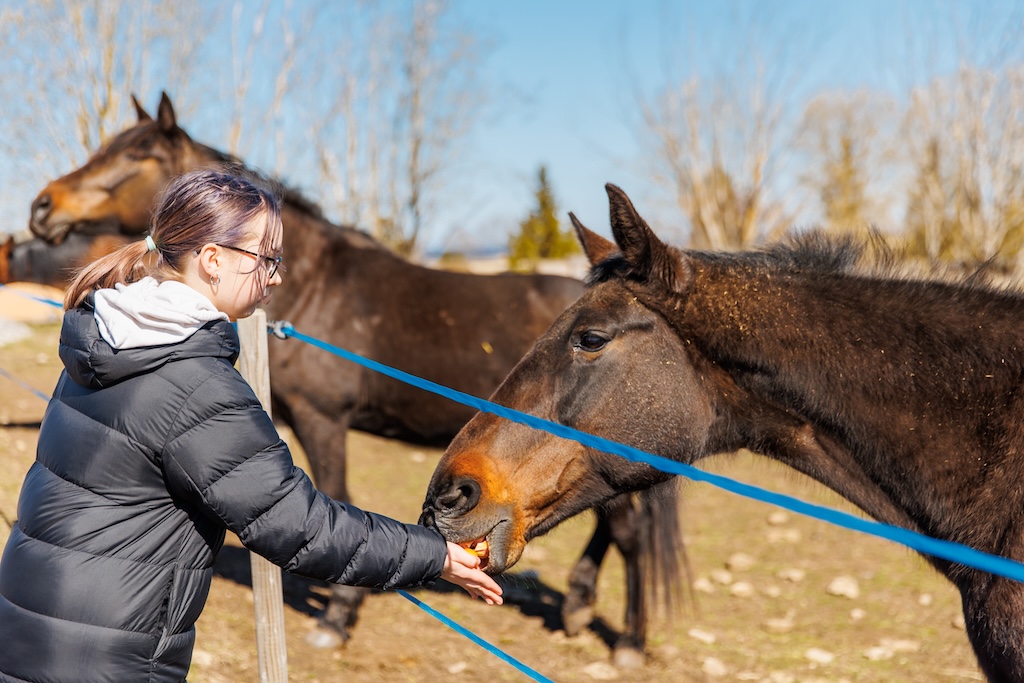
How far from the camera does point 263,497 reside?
1.72 metres

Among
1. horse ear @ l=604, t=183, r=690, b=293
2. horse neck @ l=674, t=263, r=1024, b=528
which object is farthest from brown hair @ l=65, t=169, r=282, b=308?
horse neck @ l=674, t=263, r=1024, b=528

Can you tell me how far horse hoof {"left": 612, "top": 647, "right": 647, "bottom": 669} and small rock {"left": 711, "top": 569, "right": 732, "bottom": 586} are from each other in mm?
1551

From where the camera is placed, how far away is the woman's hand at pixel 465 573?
2.00 m

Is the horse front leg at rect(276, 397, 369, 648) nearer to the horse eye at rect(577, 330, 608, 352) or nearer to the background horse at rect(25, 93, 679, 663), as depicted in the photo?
the background horse at rect(25, 93, 679, 663)

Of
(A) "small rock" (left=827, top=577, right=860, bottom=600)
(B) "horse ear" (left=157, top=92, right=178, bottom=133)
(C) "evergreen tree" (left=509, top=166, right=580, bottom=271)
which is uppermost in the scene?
(C) "evergreen tree" (left=509, top=166, right=580, bottom=271)

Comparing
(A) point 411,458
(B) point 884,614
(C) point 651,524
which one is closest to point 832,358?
(C) point 651,524

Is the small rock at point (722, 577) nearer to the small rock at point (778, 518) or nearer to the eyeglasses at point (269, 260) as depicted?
the small rock at point (778, 518)

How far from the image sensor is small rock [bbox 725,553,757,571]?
657 centimetres

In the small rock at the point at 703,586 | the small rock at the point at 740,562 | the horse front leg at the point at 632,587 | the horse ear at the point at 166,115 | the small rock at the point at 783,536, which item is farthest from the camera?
the small rock at the point at 783,536

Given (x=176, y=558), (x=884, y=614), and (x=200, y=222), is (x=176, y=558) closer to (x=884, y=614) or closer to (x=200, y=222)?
(x=200, y=222)

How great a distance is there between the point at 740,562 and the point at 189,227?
5921mm

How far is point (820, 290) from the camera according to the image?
8.18 ft

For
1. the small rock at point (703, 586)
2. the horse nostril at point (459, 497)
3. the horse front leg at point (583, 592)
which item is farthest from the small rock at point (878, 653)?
the horse nostril at point (459, 497)

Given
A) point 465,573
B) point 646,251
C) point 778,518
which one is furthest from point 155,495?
point 778,518
